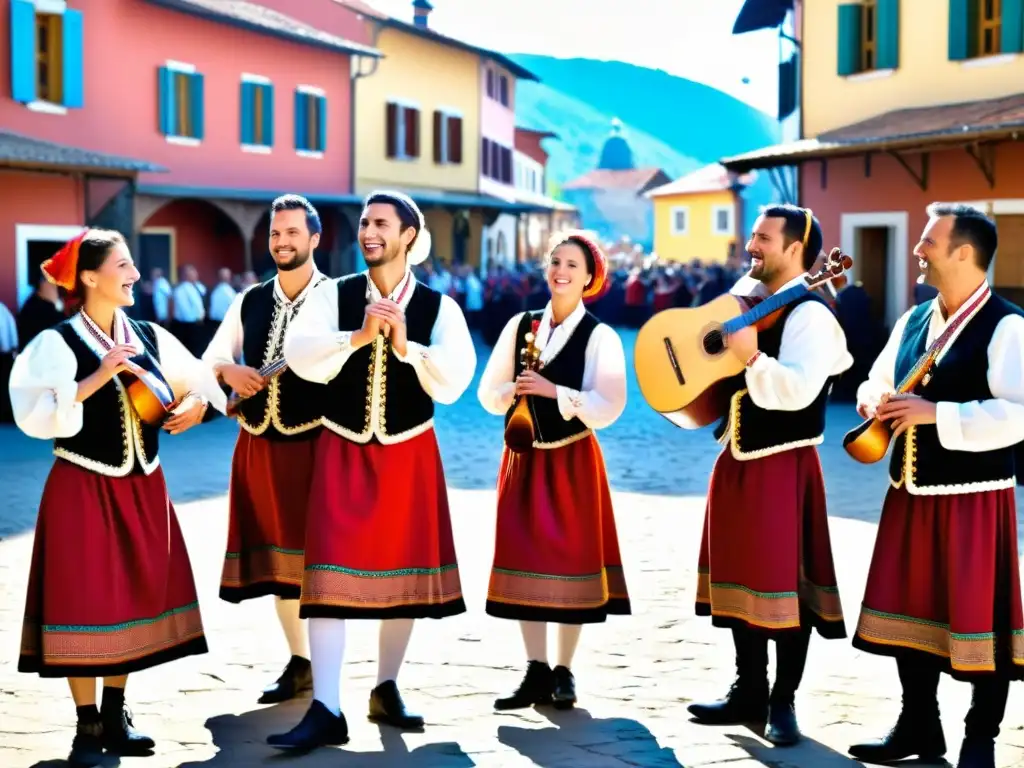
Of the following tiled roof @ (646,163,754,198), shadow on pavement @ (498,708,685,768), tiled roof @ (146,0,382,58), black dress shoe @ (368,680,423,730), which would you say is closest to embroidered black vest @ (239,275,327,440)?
black dress shoe @ (368,680,423,730)

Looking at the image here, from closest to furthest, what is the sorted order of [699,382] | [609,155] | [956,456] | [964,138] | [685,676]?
[956,456] < [699,382] < [685,676] < [964,138] < [609,155]

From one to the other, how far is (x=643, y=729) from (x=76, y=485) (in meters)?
2.04

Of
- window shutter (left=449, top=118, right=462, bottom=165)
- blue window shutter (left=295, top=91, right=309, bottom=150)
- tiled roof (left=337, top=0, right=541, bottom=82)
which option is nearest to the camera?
blue window shutter (left=295, top=91, right=309, bottom=150)

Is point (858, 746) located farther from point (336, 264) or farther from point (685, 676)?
point (336, 264)

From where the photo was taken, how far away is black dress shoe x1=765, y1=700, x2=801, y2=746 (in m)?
4.94

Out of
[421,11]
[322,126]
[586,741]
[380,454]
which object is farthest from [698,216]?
[586,741]

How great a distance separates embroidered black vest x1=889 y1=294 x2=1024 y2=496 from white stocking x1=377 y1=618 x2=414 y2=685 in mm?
1810

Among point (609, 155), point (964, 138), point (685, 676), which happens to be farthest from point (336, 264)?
point (609, 155)

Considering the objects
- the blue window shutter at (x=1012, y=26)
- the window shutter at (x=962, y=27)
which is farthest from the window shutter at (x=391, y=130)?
the blue window shutter at (x=1012, y=26)

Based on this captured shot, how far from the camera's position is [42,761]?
186 inches

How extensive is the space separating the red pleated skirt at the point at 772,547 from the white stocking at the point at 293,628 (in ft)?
5.13

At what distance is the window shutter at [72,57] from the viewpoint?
1997cm

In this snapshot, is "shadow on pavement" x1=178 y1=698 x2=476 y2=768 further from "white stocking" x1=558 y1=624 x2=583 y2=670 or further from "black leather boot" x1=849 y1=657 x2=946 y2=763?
"black leather boot" x1=849 y1=657 x2=946 y2=763

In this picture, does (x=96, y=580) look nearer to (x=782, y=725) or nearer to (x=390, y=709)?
(x=390, y=709)
